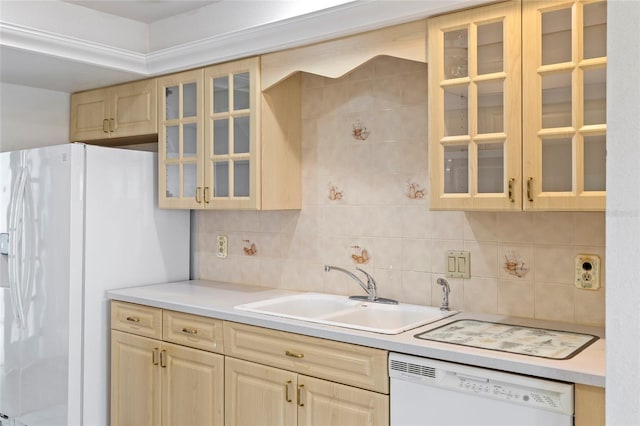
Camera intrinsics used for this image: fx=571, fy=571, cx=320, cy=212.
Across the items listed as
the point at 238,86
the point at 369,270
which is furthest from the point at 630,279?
the point at 238,86

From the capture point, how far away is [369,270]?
2730 mm

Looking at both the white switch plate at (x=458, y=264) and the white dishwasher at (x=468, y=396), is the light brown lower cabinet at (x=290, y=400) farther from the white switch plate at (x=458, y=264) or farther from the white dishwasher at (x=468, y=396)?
the white switch plate at (x=458, y=264)

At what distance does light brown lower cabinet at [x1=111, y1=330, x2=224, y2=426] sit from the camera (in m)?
2.53

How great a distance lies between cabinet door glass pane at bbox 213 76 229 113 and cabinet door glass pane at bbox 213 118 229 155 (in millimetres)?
65

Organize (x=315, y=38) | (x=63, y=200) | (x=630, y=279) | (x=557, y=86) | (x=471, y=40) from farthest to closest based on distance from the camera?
(x=63, y=200), (x=315, y=38), (x=471, y=40), (x=557, y=86), (x=630, y=279)

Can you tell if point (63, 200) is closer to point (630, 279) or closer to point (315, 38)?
point (315, 38)

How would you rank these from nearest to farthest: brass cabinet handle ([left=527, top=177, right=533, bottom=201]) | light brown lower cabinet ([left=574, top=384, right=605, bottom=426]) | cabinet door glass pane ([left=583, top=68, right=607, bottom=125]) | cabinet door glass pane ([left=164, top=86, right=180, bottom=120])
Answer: light brown lower cabinet ([left=574, top=384, right=605, bottom=426]) → cabinet door glass pane ([left=583, top=68, right=607, bottom=125]) → brass cabinet handle ([left=527, top=177, right=533, bottom=201]) → cabinet door glass pane ([left=164, top=86, right=180, bottom=120])

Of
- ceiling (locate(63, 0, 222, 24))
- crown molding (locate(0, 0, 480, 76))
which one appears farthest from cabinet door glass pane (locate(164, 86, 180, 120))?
ceiling (locate(63, 0, 222, 24))

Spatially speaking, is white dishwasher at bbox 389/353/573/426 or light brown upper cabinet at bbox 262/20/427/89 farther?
light brown upper cabinet at bbox 262/20/427/89

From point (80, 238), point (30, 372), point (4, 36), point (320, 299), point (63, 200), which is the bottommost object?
point (30, 372)

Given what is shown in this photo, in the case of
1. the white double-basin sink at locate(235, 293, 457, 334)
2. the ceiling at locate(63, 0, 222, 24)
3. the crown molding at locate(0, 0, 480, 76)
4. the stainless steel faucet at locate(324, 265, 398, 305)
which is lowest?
the white double-basin sink at locate(235, 293, 457, 334)

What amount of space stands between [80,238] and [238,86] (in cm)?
112

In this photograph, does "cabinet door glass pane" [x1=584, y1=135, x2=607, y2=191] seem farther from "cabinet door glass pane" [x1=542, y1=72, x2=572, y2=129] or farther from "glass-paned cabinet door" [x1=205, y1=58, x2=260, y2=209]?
"glass-paned cabinet door" [x1=205, y1=58, x2=260, y2=209]

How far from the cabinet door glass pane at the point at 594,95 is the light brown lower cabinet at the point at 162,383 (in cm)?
173
